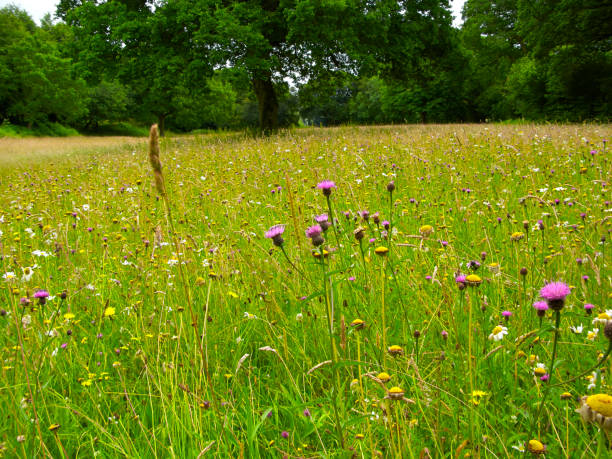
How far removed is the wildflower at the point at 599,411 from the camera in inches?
27.0

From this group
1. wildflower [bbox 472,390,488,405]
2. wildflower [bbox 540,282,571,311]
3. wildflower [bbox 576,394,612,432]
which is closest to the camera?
wildflower [bbox 576,394,612,432]

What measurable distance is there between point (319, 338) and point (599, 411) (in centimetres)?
120

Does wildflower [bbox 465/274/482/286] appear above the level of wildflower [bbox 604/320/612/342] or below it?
below

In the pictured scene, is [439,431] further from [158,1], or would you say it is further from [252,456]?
[158,1]

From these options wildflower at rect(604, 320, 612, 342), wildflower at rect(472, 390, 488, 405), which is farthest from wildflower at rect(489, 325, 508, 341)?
wildflower at rect(604, 320, 612, 342)

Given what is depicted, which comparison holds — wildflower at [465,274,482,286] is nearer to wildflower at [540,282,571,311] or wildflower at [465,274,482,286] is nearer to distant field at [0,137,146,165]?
wildflower at [540,282,571,311]

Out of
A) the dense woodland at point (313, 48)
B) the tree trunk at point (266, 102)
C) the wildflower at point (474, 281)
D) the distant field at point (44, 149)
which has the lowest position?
the wildflower at point (474, 281)

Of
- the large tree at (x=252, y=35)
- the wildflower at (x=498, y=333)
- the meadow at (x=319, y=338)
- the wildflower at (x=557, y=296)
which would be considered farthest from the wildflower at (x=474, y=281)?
the large tree at (x=252, y=35)

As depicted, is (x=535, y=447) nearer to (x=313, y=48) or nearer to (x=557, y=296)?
(x=557, y=296)

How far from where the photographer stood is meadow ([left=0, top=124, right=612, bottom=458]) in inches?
48.6

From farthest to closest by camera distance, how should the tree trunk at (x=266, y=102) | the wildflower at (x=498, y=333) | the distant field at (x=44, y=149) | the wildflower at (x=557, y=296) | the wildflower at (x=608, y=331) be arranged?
1. the tree trunk at (x=266, y=102)
2. the distant field at (x=44, y=149)
3. the wildflower at (x=498, y=333)
4. the wildflower at (x=557, y=296)
5. the wildflower at (x=608, y=331)

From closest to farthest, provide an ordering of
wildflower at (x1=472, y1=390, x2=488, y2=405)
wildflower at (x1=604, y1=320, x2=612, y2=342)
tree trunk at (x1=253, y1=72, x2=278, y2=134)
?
wildflower at (x1=604, y1=320, x2=612, y2=342), wildflower at (x1=472, y1=390, x2=488, y2=405), tree trunk at (x1=253, y1=72, x2=278, y2=134)

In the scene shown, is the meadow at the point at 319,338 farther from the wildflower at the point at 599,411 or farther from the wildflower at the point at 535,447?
the wildflower at the point at 535,447

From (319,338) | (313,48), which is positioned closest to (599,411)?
(319,338)
